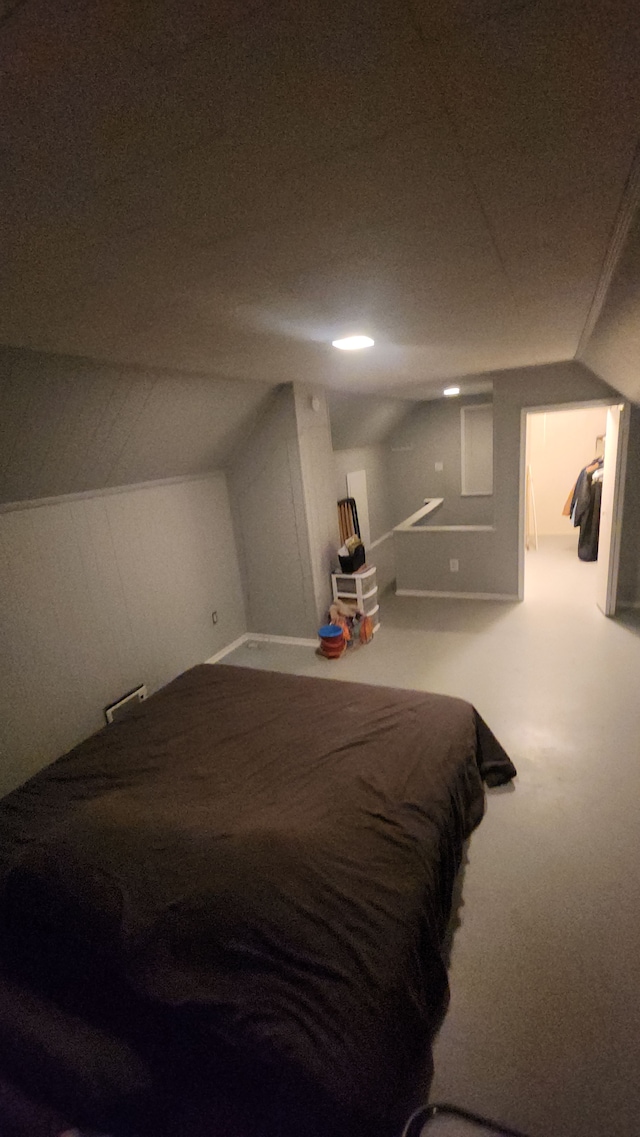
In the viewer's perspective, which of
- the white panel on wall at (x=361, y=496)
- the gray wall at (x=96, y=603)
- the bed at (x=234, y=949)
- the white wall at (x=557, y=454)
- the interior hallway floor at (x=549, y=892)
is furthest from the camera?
the white wall at (x=557, y=454)

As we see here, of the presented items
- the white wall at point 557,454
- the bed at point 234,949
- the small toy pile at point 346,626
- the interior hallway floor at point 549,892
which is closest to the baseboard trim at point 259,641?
the small toy pile at point 346,626

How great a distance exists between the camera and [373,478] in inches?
238

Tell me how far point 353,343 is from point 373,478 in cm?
373

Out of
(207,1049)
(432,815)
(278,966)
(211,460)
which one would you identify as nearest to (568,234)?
(432,815)

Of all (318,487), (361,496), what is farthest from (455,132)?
(361,496)

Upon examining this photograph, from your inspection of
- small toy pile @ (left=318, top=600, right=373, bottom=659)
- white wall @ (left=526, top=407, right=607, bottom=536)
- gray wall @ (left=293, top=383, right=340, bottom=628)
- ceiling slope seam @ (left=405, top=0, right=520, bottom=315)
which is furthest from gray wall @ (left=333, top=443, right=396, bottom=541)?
ceiling slope seam @ (left=405, top=0, right=520, bottom=315)

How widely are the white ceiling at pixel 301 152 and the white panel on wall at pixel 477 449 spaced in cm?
457

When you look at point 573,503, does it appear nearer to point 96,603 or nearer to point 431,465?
point 431,465

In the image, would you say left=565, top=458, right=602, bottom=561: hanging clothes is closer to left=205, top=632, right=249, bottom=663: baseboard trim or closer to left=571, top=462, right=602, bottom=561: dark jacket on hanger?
left=571, top=462, right=602, bottom=561: dark jacket on hanger

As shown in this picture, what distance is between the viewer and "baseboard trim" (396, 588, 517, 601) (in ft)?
16.2

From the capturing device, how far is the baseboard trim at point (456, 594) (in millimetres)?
4934

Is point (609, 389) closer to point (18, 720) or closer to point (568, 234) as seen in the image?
point (568, 234)

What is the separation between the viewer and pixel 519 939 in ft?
5.62

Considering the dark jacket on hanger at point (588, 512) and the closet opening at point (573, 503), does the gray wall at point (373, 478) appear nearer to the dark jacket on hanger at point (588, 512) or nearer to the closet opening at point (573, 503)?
the closet opening at point (573, 503)
